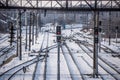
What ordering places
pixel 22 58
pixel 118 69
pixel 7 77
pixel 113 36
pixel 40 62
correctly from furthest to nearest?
1. pixel 113 36
2. pixel 22 58
3. pixel 40 62
4. pixel 118 69
5. pixel 7 77

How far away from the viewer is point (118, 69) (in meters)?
25.4

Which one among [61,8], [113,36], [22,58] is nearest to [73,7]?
[61,8]

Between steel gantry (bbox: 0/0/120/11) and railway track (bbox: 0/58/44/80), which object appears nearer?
steel gantry (bbox: 0/0/120/11)

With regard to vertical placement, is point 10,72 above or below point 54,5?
below

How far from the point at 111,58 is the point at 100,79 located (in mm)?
10739

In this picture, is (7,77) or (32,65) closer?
(7,77)

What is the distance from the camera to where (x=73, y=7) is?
21.0 meters

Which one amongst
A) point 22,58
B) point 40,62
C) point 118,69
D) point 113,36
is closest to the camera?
point 118,69

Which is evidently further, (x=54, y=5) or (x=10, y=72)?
(x=10, y=72)

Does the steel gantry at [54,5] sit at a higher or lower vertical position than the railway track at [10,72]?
higher

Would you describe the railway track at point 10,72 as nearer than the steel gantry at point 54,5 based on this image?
No

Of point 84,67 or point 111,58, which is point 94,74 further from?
point 111,58

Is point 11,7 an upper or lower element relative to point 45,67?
upper

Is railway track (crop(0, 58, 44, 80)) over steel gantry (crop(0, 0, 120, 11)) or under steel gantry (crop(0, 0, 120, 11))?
under
